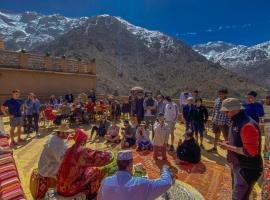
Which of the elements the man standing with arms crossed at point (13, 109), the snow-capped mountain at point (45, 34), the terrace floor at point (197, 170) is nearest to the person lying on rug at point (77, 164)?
the terrace floor at point (197, 170)

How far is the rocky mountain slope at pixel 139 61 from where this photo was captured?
69500 mm

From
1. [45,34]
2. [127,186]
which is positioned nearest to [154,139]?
[127,186]

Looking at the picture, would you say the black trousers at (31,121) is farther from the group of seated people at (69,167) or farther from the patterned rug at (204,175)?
the group of seated people at (69,167)

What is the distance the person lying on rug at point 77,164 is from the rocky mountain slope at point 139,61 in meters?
46.5

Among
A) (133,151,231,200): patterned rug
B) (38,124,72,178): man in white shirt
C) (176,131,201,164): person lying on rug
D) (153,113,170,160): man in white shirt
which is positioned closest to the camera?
(38,124,72,178): man in white shirt

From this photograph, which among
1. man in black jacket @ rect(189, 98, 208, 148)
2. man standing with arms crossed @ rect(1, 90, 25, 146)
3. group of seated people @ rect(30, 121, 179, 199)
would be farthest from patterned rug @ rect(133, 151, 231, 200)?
man standing with arms crossed @ rect(1, 90, 25, 146)

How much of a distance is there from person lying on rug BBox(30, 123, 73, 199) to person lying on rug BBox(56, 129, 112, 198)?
45cm

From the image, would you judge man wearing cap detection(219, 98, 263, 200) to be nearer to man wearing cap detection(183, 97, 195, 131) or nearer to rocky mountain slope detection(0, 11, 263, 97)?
man wearing cap detection(183, 97, 195, 131)

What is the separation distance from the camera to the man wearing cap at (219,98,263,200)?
3551 millimetres

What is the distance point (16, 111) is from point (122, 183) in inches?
298

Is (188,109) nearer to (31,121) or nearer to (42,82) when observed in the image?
(31,121)

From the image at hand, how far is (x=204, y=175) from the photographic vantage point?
266 inches

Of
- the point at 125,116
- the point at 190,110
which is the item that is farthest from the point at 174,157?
the point at 125,116

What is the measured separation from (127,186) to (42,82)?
17.6 m
